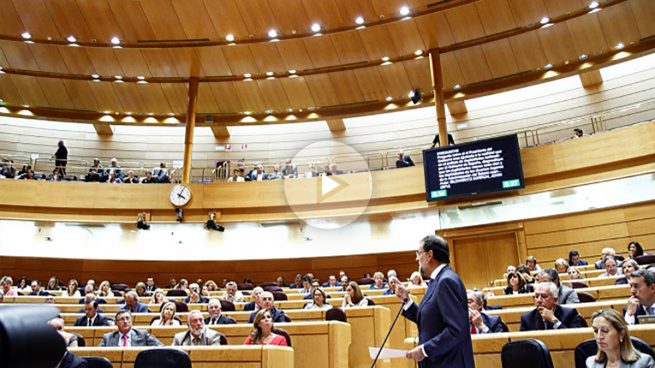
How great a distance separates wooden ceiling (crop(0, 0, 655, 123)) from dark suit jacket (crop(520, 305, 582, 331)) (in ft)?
28.8

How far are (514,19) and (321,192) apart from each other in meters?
6.07

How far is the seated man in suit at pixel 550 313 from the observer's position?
11.9ft

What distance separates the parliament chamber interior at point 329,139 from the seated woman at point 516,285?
177 cm

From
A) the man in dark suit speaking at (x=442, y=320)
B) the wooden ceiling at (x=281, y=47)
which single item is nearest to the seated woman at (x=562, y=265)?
the man in dark suit speaking at (x=442, y=320)

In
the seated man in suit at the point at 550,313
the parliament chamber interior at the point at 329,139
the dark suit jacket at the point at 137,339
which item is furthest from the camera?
the parliament chamber interior at the point at 329,139

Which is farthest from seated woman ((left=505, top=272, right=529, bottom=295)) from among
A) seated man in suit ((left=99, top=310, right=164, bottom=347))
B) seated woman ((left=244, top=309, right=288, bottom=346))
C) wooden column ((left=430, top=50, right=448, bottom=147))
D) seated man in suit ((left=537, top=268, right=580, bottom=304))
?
wooden column ((left=430, top=50, right=448, bottom=147))

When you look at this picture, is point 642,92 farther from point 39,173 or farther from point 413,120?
point 39,173

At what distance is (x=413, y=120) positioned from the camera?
50.5 ft

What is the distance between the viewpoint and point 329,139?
52.5 ft

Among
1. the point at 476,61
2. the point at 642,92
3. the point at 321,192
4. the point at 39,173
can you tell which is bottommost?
the point at 321,192

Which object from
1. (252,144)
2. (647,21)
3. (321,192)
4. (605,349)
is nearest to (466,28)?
(647,21)

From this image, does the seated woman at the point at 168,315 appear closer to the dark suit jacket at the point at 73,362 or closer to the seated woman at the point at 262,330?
the seated woman at the point at 262,330

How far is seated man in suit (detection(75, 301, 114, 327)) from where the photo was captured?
19.1 ft
